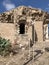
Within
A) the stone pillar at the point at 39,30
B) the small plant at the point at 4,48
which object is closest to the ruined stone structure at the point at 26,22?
the stone pillar at the point at 39,30

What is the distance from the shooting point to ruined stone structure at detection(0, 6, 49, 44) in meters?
22.5

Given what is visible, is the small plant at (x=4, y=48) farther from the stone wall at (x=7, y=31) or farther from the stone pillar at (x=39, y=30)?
the stone pillar at (x=39, y=30)

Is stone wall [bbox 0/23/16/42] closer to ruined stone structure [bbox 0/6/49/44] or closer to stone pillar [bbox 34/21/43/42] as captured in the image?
ruined stone structure [bbox 0/6/49/44]

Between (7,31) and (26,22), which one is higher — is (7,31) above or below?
below

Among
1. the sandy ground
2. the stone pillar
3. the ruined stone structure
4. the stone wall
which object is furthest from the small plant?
the stone pillar

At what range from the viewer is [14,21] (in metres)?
24.1

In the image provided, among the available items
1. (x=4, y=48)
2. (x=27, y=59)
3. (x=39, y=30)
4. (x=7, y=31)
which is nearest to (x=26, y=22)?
(x=39, y=30)

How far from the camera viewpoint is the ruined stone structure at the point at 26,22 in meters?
22.5

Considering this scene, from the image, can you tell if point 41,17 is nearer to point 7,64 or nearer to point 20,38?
point 20,38

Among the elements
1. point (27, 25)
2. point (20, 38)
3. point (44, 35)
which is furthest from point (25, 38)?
point (44, 35)

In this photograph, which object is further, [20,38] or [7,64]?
[20,38]

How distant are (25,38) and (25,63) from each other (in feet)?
23.9

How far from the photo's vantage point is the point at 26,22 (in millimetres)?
24156

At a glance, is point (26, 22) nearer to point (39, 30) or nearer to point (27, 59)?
point (39, 30)
